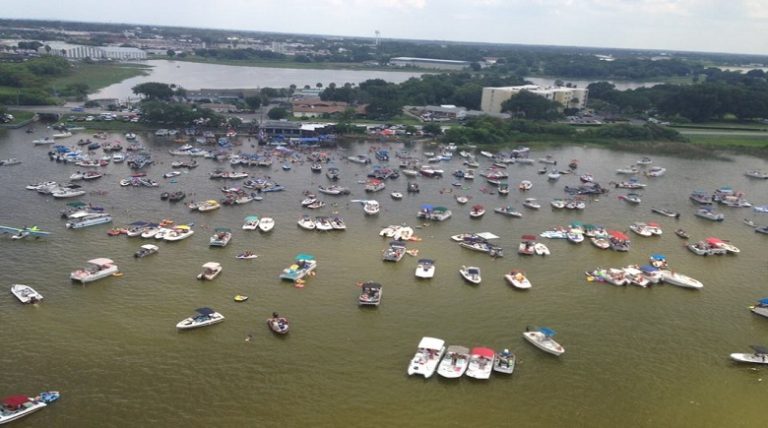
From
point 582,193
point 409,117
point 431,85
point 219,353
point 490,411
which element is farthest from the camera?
point 431,85

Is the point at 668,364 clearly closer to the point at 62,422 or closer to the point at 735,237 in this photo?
the point at 735,237

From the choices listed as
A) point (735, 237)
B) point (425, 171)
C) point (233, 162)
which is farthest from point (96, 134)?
point (735, 237)

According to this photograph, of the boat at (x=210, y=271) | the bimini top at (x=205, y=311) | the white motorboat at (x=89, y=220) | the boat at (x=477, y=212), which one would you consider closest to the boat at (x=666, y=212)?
the boat at (x=477, y=212)

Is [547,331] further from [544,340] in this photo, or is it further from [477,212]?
[477,212]

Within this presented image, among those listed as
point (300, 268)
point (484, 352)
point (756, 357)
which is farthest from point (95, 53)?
point (756, 357)

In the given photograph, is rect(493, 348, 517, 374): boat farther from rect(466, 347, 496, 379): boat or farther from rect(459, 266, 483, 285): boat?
rect(459, 266, 483, 285): boat

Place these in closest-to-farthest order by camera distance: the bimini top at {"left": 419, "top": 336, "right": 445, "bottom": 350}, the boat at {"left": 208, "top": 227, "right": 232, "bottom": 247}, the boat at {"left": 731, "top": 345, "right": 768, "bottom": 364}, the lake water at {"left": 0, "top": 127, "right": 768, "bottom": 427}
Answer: the lake water at {"left": 0, "top": 127, "right": 768, "bottom": 427}, the bimini top at {"left": 419, "top": 336, "right": 445, "bottom": 350}, the boat at {"left": 731, "top": 345, "right": 768, "bottom": 364}, the boat at {"left": 208, "top": 227, "right": 232, "bottom": 247}

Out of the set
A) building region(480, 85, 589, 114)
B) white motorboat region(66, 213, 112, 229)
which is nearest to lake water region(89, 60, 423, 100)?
building region(480, 85, 589, 114)
